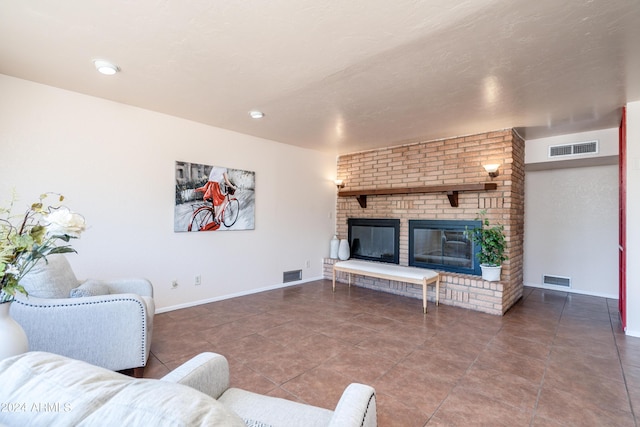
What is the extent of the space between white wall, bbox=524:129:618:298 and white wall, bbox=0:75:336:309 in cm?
394

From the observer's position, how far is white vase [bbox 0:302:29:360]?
1121 mm

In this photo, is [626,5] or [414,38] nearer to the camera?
[626,5]

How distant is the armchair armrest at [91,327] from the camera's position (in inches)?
76.2

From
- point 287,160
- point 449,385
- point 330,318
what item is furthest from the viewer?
point 287,160

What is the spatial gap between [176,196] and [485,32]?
345cm

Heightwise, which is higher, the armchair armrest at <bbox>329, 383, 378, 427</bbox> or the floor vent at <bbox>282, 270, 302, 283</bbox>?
the armchair armrest at <bbox>329, 383, 378, 427</bbox>

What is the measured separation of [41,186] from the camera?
2828 mm

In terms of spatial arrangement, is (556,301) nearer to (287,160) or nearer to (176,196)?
(287,160)

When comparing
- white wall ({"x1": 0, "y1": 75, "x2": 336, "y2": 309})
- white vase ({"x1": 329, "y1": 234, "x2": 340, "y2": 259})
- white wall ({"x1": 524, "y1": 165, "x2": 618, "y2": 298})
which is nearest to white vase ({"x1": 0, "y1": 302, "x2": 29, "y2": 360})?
white wall ({"x1": 0, "y1": 75, "x2": 336, "y2": 309})

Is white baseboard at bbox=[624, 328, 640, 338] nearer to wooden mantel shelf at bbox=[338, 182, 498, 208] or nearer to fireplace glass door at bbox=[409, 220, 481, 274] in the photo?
fireplace glass door at bbox=[409, 220, 481, 274]

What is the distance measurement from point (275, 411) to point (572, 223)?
5.61m

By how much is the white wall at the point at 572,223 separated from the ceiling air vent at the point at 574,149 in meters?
0.06

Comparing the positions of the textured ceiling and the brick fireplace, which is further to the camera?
the brick fireplace

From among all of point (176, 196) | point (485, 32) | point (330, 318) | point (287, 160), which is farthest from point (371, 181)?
point (485, 32)
